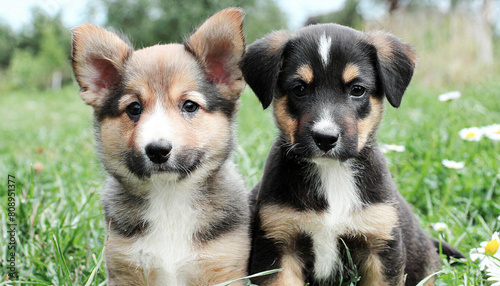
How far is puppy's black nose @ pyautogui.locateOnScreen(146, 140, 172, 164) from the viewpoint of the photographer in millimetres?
3018

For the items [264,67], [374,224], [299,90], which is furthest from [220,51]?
[374,224]

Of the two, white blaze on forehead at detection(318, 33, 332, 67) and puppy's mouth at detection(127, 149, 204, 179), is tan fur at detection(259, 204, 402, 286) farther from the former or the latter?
white blaze on forehead at detection(318, 33, 332, 67)

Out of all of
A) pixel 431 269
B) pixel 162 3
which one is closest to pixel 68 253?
pixel 431 269

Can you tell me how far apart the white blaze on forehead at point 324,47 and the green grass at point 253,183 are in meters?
0.80

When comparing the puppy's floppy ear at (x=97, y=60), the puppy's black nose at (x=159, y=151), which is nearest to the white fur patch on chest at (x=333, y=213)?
the puppy's black nose at (x=159, y=151)

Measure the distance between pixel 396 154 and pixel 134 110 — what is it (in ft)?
13.2

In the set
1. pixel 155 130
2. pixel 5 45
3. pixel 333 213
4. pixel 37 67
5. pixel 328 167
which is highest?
pixel 155 130

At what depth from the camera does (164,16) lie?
24.4 m

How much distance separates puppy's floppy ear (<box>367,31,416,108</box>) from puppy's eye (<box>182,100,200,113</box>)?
132 cm

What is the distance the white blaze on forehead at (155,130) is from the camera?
10.0 ft

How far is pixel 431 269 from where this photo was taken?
399 cm

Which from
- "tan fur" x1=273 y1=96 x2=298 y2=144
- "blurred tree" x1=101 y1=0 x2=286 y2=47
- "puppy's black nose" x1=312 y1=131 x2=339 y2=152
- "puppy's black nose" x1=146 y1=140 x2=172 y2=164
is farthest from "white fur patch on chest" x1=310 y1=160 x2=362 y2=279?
"blurred tree" x1=101 y1=0 x2=286 y2=47

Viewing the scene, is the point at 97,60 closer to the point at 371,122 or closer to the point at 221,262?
the point at 221,262

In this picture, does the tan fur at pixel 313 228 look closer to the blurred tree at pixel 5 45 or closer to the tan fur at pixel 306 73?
the tan fur at pixel 306 73
